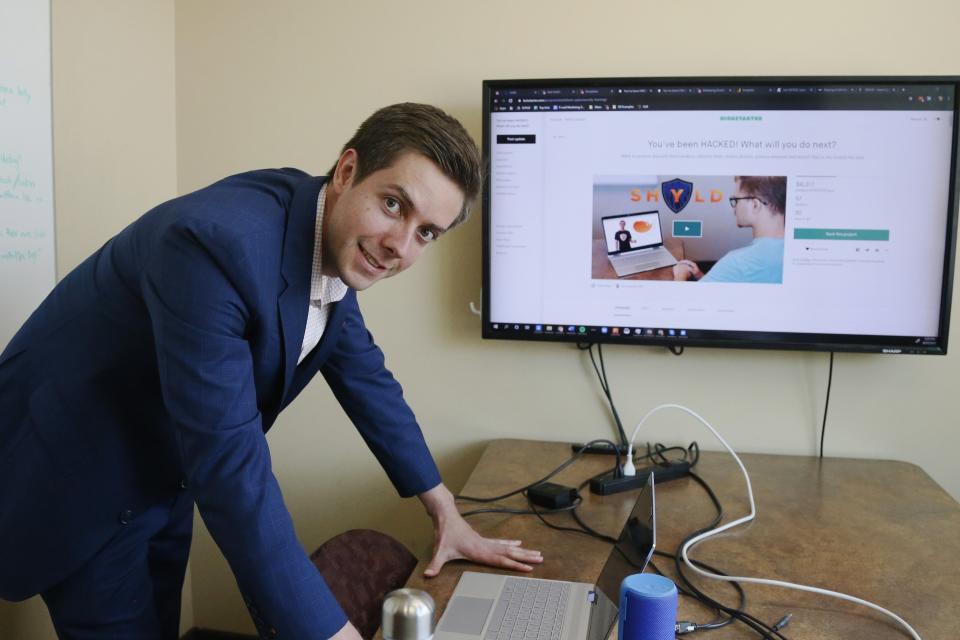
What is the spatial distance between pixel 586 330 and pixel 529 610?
0.94 metres

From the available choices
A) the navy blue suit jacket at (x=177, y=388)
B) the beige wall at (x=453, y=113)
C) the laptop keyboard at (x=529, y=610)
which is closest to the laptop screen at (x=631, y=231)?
the beige wall at (x=453, y=113)

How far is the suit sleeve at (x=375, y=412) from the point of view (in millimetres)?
1533

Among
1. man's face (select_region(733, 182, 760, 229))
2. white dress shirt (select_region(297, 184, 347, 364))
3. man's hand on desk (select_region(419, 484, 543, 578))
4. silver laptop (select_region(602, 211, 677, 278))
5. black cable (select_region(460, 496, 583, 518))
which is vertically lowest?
black cable (select_region(460, 496, 583, 518))

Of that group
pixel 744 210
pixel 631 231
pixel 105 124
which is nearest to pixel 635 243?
pixel 631 231

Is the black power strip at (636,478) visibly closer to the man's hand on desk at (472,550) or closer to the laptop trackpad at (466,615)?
the man's hand on desk at (472,550)

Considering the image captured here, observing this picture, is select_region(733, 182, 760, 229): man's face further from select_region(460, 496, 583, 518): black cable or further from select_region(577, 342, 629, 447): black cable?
select_region(460, 496, 583, 518): black cable

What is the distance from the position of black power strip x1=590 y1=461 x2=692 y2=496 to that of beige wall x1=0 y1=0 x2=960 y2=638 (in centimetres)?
25

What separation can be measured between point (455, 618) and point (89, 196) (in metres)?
1.44

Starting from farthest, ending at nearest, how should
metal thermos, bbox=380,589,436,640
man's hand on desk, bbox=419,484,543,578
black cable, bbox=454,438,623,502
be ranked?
black cable, bbox=454,438,623,502 < man's hand on desk, bbox=419,484,543,578 < metal thermos, bbox=380,589,436,640

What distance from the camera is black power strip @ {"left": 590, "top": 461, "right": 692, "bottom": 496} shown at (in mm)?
1690

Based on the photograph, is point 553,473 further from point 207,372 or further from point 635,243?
point 207,372

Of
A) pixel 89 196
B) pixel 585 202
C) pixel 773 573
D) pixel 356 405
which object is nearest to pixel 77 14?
pixel 89 196

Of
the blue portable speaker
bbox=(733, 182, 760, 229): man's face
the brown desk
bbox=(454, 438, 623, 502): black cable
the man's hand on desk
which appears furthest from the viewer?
bbox=(733, 182, 760, 229): man's face

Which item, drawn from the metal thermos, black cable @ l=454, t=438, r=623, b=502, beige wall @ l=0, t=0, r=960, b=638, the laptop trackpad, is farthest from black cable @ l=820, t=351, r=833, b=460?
the metal thermos
